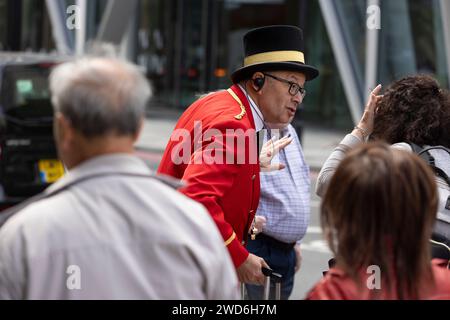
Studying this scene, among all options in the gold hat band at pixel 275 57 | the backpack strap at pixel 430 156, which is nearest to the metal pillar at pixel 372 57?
the gold hat band at pixel 275 57

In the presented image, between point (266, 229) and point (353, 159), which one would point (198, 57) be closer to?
point (266, 229)

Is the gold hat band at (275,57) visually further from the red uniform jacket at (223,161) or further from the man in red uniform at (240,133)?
the red uniform jacket at (223,161)

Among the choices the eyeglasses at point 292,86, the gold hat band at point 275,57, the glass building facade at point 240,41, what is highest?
the gold hat band at point 275,57

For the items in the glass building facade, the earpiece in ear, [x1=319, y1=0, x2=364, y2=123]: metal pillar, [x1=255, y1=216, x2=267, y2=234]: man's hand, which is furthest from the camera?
the glass building facade

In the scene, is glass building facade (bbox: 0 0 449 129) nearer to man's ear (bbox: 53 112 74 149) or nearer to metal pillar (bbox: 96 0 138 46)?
metal pillar (bbox: 96 0 138 46)

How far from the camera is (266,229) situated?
4.86 meters

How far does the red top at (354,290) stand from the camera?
2.43 meters

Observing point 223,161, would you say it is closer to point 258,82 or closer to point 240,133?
point 240,133

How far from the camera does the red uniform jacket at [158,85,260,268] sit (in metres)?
3.72

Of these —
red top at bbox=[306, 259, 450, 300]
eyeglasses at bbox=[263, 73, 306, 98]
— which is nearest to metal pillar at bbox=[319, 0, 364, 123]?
eyeglasses at bbox=[263, 73, 306, 98]

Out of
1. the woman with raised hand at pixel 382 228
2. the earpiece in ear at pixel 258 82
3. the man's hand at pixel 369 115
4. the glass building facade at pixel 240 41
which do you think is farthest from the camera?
the glass building facade at pixel 240 41

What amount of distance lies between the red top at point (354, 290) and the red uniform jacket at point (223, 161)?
1.28m

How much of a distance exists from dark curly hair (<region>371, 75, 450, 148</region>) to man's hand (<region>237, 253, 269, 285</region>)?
74cm

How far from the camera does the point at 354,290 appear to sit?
7.98ft
